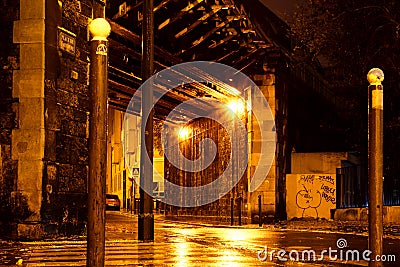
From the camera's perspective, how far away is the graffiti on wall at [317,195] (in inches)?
1248

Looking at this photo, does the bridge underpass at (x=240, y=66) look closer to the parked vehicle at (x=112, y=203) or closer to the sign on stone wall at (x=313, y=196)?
the sign on stone wall at (x=313, y=196)

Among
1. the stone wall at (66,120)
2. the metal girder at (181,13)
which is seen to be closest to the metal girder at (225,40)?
the metal girder at (181,13)

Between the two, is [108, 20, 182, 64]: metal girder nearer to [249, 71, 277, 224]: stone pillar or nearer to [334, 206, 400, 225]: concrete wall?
[249, 71, 277, 224]: stone pillar

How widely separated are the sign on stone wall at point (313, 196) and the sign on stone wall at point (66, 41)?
1748cm

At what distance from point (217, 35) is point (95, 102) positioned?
2091cm

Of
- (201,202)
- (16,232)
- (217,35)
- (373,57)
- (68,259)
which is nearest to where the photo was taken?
(68,259)

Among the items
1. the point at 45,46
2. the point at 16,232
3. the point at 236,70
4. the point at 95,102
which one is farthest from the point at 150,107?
the point at 236,70

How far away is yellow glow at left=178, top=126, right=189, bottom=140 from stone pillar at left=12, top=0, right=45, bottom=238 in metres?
27.8

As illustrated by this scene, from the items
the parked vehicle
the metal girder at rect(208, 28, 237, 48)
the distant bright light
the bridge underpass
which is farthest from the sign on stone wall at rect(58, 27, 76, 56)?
the parked vehicle

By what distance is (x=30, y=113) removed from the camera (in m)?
15.0

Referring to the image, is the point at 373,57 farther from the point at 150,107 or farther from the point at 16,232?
the point at 16,232

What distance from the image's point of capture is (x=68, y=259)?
1090cm

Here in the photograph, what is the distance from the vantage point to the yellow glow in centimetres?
4297

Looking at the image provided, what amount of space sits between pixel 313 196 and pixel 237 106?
5037 mm
